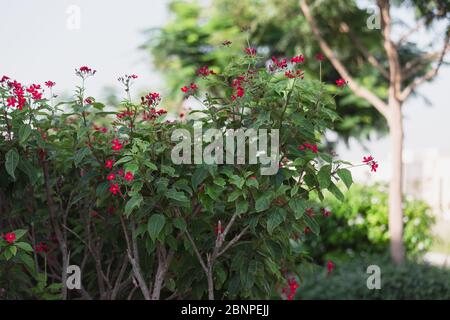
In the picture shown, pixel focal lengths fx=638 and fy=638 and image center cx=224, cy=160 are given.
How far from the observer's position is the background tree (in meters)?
9.69

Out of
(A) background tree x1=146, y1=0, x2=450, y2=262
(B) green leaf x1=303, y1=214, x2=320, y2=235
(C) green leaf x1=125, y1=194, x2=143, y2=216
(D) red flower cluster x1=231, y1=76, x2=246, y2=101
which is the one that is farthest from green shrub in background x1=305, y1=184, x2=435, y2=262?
(C) green leaf x1=125, y1=194, x2=143, y2=216

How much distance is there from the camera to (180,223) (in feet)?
9.46

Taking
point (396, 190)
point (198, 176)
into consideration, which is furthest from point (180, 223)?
point (396, 190)

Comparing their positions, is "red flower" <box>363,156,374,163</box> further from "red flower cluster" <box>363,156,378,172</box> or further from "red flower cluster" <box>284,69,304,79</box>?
"red flower cluster" <box>284,69,304,79</box>

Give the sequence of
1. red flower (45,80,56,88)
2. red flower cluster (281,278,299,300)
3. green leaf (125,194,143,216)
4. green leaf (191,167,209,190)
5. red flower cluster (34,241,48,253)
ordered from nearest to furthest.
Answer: green leaf (125,194,143,216) < green leaf (191,167,209,190) < red flower (45,80,56,88) < red flower cluster (34,241,48,253) < red flower cluster (281,278,299,300)

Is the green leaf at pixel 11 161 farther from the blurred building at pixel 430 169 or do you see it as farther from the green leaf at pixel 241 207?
the blurred building at pixel 430 169

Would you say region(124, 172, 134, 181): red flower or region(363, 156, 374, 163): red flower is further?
region(363, 156, 374, 163): red flower

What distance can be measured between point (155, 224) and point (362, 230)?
19.3 feet

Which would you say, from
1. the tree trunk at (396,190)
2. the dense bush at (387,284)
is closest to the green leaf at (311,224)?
the dense bush at (387,284)

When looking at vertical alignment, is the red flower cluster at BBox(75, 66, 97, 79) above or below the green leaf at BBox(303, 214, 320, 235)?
above

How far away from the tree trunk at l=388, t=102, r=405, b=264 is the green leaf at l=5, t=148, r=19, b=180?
5.29 metres

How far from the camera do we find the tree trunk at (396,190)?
291 inches

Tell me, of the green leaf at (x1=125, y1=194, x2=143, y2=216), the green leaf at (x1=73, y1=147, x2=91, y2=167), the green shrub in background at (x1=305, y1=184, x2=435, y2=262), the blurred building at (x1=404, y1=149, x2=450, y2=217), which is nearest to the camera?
the green leaf at (x1=125, y1=194, x2=143, y2=216)

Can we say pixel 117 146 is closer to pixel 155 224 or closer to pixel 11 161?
pixel 155 224
